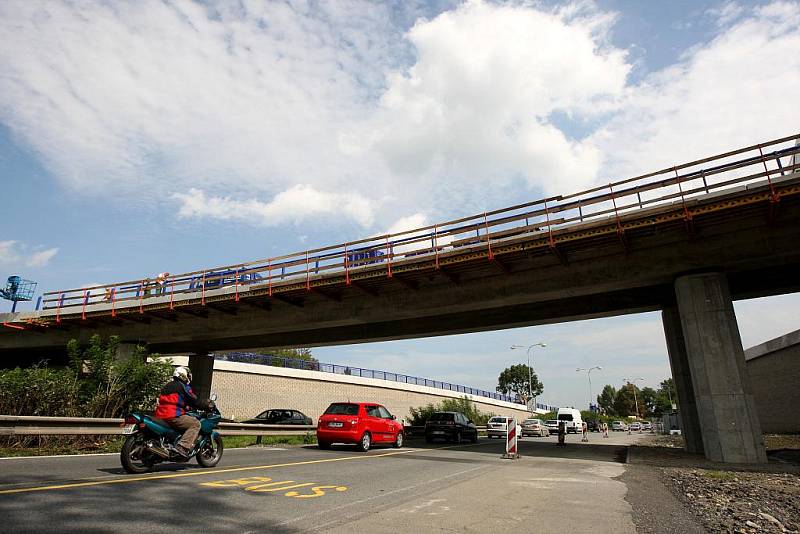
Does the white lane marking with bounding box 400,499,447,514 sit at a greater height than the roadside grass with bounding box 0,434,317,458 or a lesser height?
lesser

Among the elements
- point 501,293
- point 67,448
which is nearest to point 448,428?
point 501,293

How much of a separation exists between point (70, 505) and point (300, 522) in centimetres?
255

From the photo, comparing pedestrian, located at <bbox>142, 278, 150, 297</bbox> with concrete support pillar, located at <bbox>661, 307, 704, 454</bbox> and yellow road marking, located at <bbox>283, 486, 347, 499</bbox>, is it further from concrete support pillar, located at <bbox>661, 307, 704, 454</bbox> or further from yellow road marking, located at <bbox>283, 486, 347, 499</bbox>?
concrete support pillar, located at <bbox>661, 307, 704, 454</bbox>

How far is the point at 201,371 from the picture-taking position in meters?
28.4

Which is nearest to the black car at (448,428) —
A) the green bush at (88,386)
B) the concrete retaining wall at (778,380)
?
the green bush at (88,386)

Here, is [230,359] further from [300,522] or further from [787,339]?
[787,339]

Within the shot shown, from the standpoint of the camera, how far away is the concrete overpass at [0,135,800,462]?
14.2m

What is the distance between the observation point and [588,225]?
1516 centimetres

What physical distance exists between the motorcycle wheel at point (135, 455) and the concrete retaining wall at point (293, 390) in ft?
64.6

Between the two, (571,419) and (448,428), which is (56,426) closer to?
(448,428)

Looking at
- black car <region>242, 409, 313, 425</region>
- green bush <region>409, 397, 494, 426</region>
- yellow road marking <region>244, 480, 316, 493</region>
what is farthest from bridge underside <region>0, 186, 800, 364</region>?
green bush <region>409, 397, 494, 426</region>

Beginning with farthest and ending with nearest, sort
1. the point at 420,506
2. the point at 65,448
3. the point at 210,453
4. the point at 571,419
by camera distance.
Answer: the point at 571,419, the point at 65,448, the point at 210,453, the point at 420,506

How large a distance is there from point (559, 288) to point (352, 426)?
8527 millimetres

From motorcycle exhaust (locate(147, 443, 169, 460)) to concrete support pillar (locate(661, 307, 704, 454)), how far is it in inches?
750
